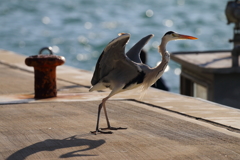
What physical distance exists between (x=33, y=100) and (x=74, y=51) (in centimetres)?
2584

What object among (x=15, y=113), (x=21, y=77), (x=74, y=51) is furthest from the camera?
(x=74, y=51)

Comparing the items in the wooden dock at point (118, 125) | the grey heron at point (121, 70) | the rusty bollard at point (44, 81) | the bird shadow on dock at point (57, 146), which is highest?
the grey heron at point (121, 70)

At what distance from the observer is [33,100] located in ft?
30.4

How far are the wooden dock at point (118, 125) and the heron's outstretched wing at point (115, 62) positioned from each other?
78cm

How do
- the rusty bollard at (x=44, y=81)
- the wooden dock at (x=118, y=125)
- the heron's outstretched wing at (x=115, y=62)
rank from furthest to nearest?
the rusty bollard at (x=44, y=81), the heron's outstretched wing at (x=115, y=62), the wooden dock at (x=118, y=125)

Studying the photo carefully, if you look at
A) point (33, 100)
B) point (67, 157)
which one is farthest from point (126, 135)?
point (33, 100)

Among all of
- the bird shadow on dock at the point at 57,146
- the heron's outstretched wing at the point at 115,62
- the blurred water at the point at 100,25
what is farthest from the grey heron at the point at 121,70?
the blurred water at the point at 100,25

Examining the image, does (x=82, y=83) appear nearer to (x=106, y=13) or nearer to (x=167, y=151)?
(x=167, y=151)

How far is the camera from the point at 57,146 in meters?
→ 6.49

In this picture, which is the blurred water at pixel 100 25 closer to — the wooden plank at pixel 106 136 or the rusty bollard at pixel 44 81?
the rusty bollard at pixel 44 81

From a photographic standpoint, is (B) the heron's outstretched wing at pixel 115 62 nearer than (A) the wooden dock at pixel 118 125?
No

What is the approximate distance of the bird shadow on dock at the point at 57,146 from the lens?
6129mm

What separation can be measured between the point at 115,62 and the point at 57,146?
4.69 ft

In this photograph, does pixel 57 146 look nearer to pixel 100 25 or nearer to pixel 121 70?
pixel 121 70
